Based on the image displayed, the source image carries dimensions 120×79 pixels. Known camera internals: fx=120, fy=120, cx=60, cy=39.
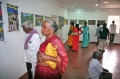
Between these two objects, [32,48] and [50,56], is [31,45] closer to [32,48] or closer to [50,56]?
[32,48]

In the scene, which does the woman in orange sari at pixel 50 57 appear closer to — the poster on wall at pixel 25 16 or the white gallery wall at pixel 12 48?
the white gallery wall at pixel 12 48

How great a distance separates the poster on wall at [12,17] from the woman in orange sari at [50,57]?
1.49m

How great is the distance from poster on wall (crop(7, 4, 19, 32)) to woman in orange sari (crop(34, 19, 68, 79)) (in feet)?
4.89

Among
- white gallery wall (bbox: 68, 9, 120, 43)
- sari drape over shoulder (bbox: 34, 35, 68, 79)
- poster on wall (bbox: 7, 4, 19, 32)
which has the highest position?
white gallery wall (bbox: 68, 9, 120, 43)

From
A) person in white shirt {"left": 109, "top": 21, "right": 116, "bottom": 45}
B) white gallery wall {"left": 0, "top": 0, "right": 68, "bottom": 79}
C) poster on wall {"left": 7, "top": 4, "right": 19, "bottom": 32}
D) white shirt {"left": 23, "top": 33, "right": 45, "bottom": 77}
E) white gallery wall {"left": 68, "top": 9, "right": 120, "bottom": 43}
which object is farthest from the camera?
white gallery wall {"left": 68, "top": 9, "right": 120, "bottom": 43}

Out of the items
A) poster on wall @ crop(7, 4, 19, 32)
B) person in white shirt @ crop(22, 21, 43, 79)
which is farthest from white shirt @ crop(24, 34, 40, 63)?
poster on wall @ crop(7, 4, 19, 32)

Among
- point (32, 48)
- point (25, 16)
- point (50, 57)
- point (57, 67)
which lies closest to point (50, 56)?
point (50, 57)

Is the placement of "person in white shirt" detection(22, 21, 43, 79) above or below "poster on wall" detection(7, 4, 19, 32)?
below

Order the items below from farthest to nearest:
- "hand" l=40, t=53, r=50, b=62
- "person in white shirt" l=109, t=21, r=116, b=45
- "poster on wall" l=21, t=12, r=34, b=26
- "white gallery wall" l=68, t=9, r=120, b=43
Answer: "white gallery wall" l=68, t=9, r=120, b=43 < "person in white shirt" l=109, t=21, r=116, b=45 < "poster on wall" l=21, t=12, r=34, b=26 < "hand" l=40, t=53, r=50, b=62

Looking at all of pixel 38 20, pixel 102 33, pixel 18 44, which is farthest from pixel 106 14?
pixel 18 44

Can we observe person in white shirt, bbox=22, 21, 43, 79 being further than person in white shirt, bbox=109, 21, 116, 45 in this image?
No

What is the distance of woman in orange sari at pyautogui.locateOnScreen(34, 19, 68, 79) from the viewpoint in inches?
51.1

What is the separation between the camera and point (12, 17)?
2631 mm

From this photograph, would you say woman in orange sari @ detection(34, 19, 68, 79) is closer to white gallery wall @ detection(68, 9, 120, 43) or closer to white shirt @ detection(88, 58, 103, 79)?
white shirt @ detection(88, 58, 103, 79)
